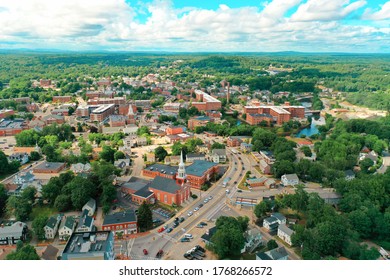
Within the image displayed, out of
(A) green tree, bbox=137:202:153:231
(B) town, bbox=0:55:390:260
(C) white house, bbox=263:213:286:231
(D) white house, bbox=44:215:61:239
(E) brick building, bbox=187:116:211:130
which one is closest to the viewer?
(B) town, bbox=0:55:390:260

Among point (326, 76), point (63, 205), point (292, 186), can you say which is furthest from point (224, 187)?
point (326, 76)

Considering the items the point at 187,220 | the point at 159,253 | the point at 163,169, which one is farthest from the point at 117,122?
the point at 159,253

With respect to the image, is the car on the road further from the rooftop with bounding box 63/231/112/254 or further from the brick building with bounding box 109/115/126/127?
the brick building with bounding box 109/115/126/127

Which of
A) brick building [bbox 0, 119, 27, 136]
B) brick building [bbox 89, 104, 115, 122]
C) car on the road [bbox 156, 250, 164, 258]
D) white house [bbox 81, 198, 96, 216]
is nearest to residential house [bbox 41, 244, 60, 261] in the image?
white house [bbox 81, 198, 96, 216]

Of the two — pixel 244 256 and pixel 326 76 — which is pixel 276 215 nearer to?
pixel 244 256

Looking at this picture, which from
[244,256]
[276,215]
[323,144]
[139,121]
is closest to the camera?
[244,256]

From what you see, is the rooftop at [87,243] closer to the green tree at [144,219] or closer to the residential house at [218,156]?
the green tree at [144,219]
